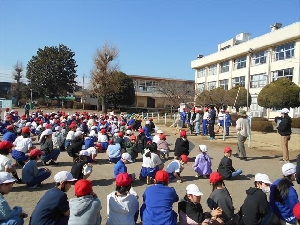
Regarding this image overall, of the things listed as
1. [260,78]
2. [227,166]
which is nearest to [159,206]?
[227,166]

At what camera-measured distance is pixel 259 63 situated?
3284 cm

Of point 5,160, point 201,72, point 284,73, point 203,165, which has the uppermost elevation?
point 201,72

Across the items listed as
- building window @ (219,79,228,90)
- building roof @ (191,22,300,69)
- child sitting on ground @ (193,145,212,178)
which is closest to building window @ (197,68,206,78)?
building roof @ (191,22,300,69)

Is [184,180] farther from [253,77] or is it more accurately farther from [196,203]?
[253,77]

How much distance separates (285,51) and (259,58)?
4.30 meters

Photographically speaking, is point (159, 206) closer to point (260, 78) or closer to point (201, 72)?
point (260, 78)

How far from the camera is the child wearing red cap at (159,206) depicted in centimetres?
378

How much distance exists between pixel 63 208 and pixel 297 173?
157 inches

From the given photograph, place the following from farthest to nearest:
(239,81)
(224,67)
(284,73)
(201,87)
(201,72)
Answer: (201,72) < (201,87) < (224,67) < (239,81) < (284,73)

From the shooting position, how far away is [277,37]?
2919 cm

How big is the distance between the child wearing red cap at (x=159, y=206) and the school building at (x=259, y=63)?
24.5 meters

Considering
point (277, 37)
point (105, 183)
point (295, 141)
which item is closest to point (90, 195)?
point (105, 183)

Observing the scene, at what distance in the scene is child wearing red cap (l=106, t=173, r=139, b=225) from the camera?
3.79 meters

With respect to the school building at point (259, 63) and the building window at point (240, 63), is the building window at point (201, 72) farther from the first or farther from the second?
the building window at point (240, 63)
